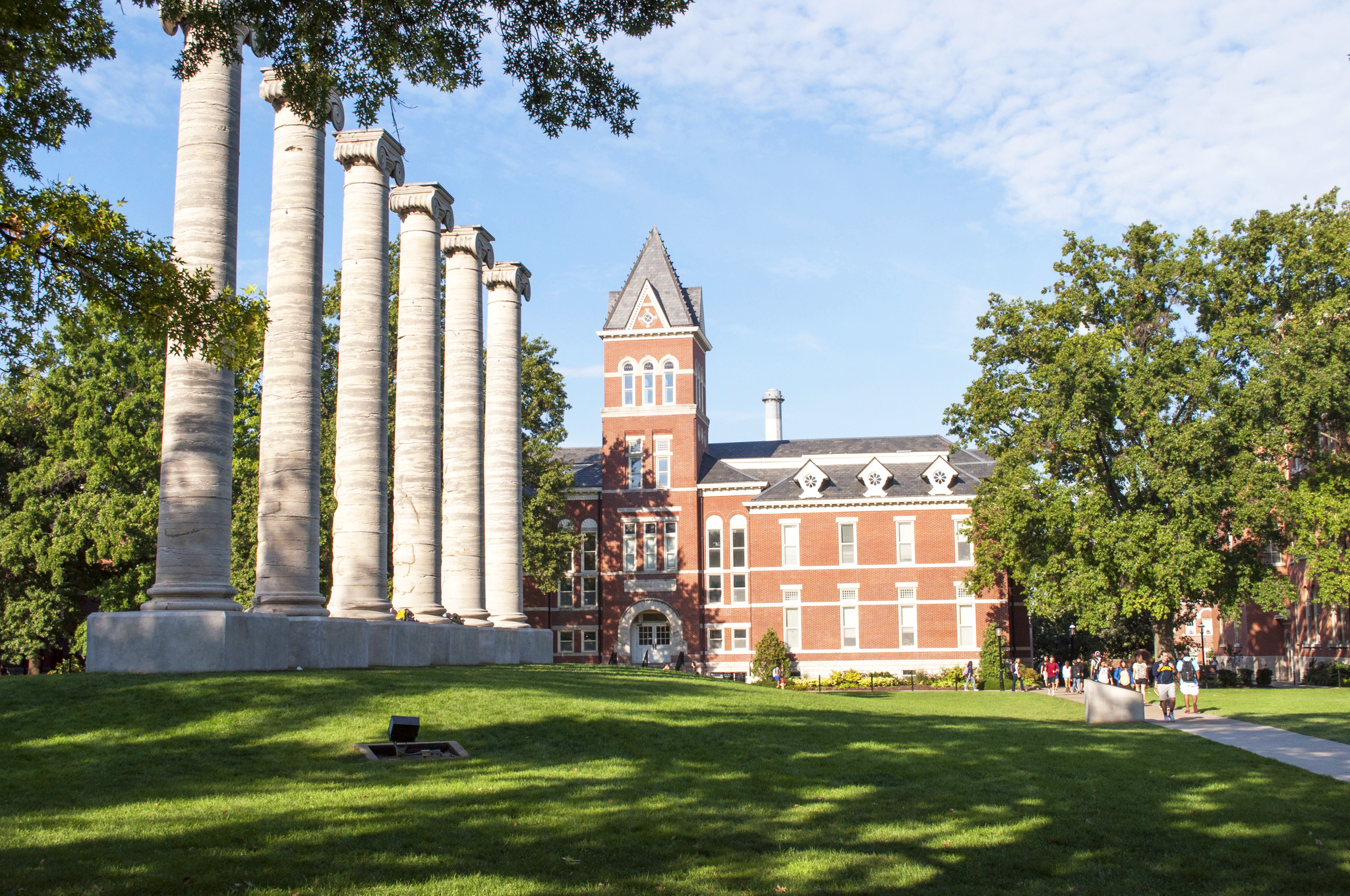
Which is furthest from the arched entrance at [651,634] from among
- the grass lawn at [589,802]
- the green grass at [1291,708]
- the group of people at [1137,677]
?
the grass lawn at [589,802]

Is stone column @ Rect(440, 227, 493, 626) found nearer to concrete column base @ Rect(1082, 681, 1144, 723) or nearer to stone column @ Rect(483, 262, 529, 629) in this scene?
stone column @ Rect(483, 262, 529, 629)

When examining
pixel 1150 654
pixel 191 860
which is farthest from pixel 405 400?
pixel 1150 654

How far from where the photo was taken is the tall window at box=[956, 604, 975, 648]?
64875mm

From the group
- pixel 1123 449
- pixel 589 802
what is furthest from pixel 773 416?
pixel 589 802

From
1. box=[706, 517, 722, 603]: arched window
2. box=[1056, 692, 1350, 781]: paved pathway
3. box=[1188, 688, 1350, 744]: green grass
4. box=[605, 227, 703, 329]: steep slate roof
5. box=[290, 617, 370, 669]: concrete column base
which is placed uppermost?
box=[605, 227, 703, 329]: steep slate roof

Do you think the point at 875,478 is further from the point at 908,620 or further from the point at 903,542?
the point at 908,620

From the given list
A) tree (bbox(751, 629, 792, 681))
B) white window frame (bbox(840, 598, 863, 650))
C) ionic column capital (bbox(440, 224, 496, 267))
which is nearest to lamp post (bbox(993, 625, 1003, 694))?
white window frame (bbox(840, 598, 863, 650))

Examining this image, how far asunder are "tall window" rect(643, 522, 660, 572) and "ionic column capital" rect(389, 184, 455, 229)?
127ft

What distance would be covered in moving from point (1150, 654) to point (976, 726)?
235 feet

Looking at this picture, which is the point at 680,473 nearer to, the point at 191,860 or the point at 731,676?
the point at 731,676

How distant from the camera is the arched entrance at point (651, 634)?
68062 millimetres

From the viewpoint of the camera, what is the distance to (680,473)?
69.3 metres

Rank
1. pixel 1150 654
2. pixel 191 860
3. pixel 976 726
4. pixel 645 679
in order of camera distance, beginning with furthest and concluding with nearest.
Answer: pixel 1150 654 < pixel 645 679 < pixel 976 726 < pixel 191 860

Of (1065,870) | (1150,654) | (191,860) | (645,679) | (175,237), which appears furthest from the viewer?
(1150,654)
